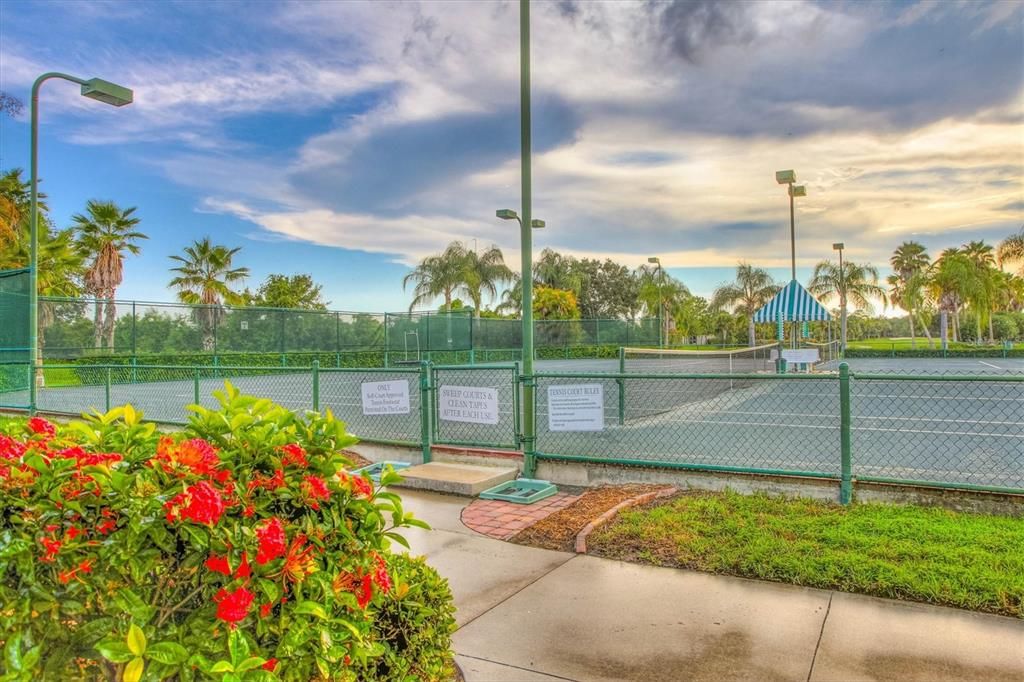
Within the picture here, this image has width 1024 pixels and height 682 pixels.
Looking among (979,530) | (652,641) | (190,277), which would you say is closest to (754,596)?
(652,641)

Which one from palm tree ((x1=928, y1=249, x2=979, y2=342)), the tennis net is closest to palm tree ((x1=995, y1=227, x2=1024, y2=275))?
palm tree ((x1=928, y1=249, x2=979, y2=342))

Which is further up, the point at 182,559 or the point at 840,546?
the point at 182,559

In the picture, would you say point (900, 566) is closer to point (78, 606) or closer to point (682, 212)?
point (78, 606)

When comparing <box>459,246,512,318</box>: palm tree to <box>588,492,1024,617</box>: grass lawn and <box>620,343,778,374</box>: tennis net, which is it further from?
<box>588,492,1024,617</box>: grass lawn

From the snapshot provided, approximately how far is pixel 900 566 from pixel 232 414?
4.36 meters

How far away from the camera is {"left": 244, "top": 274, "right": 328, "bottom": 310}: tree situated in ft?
164

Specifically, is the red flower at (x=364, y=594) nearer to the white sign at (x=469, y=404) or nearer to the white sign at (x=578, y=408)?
the white sign at (x=578, y=408)

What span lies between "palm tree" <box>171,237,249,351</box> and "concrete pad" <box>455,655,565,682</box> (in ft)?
114

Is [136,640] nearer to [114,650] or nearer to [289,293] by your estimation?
[114,650]

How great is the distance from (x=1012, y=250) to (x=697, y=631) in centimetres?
5064

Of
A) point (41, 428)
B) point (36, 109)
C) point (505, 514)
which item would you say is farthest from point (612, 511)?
point (36, 109)

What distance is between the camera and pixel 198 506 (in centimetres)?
176

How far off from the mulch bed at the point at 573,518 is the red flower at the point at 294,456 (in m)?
3.51

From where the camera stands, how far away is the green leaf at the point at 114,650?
164 cm
